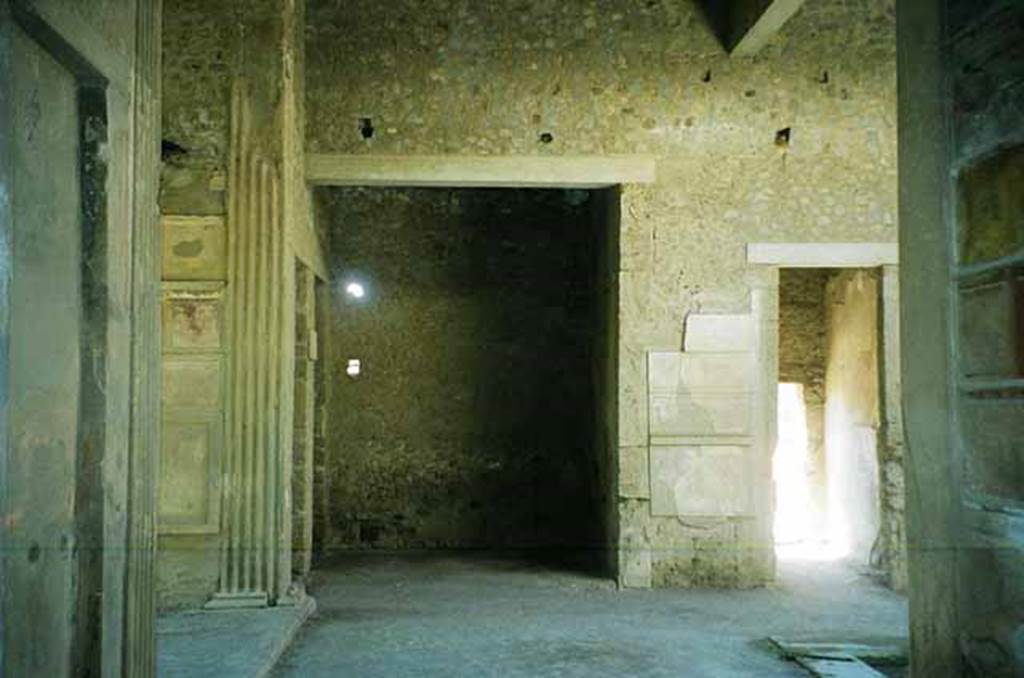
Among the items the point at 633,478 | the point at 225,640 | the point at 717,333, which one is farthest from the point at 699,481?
the point at 225,640

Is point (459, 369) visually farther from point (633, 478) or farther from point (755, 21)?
point (755, 21)

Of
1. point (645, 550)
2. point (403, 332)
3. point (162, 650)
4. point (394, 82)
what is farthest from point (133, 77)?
point (403, 332)

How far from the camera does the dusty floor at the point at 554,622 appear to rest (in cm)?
541

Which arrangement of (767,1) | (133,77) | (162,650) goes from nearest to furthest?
1. (133,77)
2. (162,650)
3. (767,1)

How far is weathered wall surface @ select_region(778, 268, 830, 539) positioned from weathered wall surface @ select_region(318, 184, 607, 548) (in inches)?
85.7

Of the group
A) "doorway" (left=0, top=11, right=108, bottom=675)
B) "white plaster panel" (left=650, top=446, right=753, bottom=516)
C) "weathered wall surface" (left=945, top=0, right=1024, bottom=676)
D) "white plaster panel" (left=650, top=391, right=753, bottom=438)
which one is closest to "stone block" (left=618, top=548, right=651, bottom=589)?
"white plaster panel" (left=650, top=446, right=753, bottom=516)

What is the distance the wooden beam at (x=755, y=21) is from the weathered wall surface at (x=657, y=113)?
8.1 inches

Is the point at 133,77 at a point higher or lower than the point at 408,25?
lower

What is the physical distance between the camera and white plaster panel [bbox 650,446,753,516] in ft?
25.0

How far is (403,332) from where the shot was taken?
9859mm

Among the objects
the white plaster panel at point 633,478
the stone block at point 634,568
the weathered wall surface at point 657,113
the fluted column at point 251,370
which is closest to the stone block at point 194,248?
the fluted column at point 251,370

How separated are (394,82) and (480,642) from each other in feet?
14.7

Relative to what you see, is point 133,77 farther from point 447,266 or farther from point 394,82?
point 447,266

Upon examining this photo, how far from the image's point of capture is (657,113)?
7.80 meters
